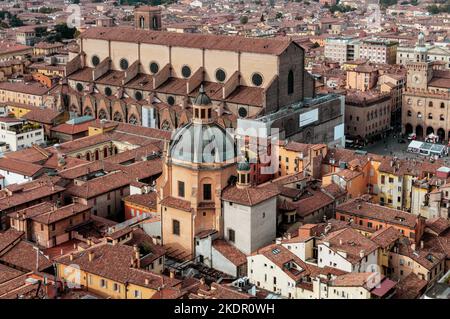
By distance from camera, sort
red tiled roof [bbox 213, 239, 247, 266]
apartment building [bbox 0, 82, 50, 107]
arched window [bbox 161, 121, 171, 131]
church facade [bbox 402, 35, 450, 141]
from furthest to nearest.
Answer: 1. apartment building [bbox 0, 82, 50, 107]
2. church facade [bbox 402, 35, 450, 141]
3. arched window [bbox 161, 121, 171, 131]
4. red tiled roof [bbox 213, 239, 247, 266]

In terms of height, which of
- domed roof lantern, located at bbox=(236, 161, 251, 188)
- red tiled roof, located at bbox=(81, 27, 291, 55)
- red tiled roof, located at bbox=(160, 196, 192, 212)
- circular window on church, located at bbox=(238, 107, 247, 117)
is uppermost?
red tiled roof, located at bbox=(81, 27, 291, 55)

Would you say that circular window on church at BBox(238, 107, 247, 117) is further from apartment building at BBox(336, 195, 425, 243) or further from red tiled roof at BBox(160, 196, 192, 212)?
red tiled roof at BBox(160, 196, 192, 212)

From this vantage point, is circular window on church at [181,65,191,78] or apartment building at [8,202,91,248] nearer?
apartment building at [8,202,91,248]

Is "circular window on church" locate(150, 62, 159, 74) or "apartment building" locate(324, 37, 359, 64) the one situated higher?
"circular window on church" locate(150, 62, 159, 74)

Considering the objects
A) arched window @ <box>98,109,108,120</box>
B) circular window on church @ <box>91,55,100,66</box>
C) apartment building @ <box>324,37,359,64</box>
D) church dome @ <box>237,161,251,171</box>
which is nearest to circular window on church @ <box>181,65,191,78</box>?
arched window @ <box>98,109,108,120</box>

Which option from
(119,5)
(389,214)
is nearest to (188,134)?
(389,214)

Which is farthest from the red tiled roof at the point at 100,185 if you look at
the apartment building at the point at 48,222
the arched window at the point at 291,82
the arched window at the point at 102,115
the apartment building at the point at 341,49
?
the apartment building at the point at 341,49

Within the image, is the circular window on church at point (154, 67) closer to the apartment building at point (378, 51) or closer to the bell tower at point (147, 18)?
the bell tower at point (147, 18)
